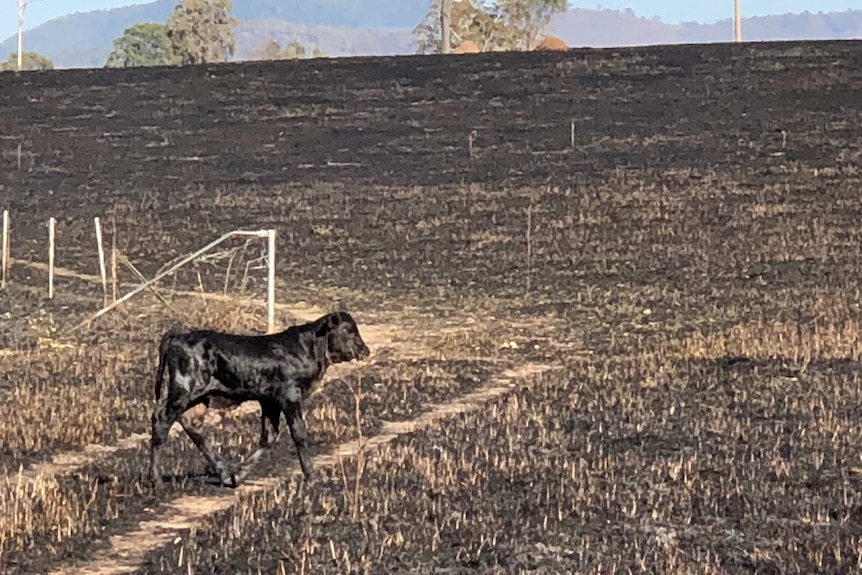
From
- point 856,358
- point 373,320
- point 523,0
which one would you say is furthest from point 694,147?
point 523,0

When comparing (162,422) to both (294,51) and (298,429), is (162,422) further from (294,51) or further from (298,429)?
(294,51)

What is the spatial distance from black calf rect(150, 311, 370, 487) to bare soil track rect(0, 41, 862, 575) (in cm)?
37

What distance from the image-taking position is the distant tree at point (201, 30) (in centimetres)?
9362

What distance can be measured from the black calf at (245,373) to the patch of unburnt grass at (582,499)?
1.67 feet

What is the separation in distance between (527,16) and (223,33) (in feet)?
69.0

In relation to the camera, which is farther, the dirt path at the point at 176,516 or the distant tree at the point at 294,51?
the distant tree at the point at 294,51

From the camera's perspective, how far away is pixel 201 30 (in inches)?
3716

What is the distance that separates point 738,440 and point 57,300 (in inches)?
550

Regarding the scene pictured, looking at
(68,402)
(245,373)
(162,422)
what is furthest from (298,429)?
(68,402)

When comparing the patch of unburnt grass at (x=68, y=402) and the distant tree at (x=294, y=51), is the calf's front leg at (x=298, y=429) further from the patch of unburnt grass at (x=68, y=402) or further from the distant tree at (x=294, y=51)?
the distant tree at (x=294, y=51)

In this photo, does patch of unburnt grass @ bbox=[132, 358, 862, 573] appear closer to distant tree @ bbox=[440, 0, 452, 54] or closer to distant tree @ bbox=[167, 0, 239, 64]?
distant tree @ bbox=[440, 0, 452, 54]

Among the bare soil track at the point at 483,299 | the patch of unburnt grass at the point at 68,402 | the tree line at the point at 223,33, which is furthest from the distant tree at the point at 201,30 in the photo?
the patch of unburnt grass at the point at 68,402

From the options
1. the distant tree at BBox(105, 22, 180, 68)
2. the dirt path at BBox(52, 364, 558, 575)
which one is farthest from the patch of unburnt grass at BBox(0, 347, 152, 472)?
the distant tree at BBox(105, 22, 180, 68)

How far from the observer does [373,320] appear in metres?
20.6
